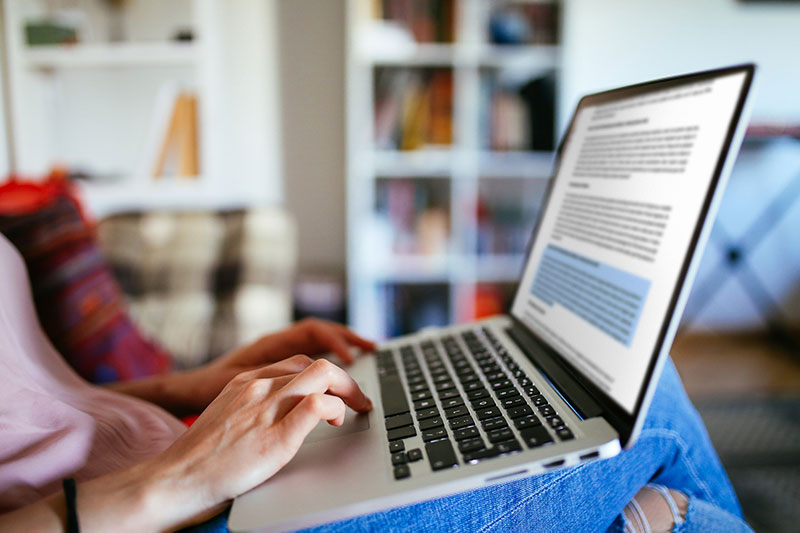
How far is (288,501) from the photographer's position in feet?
1.34

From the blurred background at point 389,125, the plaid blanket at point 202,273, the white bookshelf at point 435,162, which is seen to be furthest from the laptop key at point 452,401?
the white bookshelf at point 435,162

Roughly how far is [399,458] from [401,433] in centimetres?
4

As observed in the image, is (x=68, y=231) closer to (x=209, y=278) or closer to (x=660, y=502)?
(x=209, y=278)

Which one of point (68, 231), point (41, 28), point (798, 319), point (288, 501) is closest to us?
point (288, 501)

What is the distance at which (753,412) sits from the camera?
6.22 feet

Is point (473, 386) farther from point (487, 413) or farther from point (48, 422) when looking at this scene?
point (48, 422)

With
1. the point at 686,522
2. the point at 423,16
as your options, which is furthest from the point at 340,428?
the point at 423,16

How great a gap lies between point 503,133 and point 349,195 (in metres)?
0.68

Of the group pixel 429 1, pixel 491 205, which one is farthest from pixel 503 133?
pixel 429 1

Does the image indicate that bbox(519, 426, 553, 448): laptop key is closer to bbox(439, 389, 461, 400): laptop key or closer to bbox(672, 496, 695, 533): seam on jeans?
bbox(439, 389, 461, 400): laptop key

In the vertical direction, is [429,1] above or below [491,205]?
above

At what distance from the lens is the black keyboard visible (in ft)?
1.43

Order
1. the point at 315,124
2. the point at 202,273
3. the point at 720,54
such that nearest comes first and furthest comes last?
the point at 202,273 < the point at 315,124 < the point at 720,54

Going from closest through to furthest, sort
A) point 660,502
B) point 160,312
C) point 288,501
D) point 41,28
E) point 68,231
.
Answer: point 288,501 < point 660,502 < point 68,231 < point 160,312 < point 41,28
